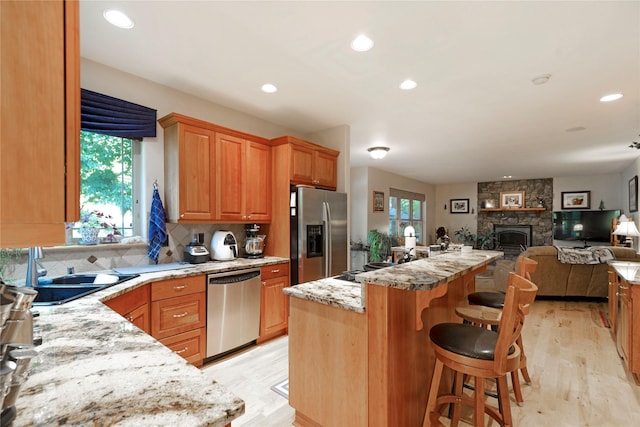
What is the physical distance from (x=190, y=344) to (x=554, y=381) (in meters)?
3.05

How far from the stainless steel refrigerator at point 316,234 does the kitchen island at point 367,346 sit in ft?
4.58

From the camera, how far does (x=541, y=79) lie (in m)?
2.72

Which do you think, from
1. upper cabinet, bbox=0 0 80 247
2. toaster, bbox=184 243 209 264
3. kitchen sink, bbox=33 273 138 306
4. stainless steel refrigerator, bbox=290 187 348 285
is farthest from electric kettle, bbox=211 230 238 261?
upper cabinet, bbox=0 0 80 247

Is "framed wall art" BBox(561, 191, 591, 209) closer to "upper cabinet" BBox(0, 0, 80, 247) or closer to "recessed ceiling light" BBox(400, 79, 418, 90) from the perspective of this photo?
"recessed ceiling light" BBox(400, 79, 418, 90)

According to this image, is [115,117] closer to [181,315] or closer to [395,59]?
[181,315]

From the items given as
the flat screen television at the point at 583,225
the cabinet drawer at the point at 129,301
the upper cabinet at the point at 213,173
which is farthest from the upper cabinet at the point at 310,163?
the flat screen television at the point at 583,225

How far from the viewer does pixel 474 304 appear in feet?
7.88

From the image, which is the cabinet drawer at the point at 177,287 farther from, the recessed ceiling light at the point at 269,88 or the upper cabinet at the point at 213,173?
the recessed ceiling light at the point at 269,88

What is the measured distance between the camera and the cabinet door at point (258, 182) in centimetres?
334

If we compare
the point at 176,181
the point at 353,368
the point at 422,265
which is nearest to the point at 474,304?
the point at 422,265

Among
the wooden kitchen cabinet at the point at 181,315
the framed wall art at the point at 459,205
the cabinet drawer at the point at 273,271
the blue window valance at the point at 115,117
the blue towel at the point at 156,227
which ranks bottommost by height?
the wooden kitchen cabinet at the point at 181,315

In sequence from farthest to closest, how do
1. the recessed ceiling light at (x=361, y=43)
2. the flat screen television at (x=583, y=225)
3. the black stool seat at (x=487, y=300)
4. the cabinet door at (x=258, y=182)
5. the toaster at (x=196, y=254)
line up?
the flat screen television at (x=583, y=225) → the cabinet door at (x=258, y=182) → the toaster at (x=196, y=254) → the black stool seat at (x=487, y=300) → the recessed ceiling light at (x=361, y=43)

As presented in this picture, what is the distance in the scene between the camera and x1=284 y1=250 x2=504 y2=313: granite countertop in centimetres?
139

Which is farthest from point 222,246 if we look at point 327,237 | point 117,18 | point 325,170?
point 117,18
